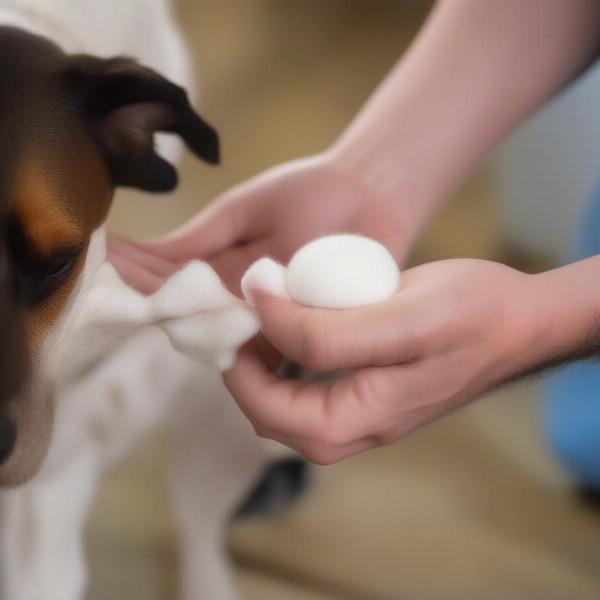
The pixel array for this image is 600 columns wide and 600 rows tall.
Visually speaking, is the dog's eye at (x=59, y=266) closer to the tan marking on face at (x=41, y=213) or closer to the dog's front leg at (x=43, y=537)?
the tan marking on face at (x=41, y=213)

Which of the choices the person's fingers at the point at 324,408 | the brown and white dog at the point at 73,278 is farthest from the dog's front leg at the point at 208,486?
the person's fingers at the point at 324,408

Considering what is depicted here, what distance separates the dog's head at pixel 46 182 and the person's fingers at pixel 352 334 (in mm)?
159

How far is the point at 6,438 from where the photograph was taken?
58 centimetres

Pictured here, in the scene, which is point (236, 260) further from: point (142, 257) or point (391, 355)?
point (391, 355)

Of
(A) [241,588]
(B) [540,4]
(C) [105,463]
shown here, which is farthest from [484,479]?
(B) [540,4]

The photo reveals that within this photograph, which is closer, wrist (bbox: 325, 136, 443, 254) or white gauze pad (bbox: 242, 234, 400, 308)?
white gauze pad (bbox: 242, 234, 400, 308)

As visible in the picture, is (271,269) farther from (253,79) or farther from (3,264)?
(253,79)

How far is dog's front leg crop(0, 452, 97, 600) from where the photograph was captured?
854 millimetres

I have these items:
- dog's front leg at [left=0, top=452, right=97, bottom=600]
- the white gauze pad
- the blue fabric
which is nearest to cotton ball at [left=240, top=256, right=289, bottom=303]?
the white gauze pad

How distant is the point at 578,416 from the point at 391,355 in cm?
63

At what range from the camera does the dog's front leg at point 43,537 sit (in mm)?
854

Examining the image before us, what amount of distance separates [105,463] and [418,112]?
1.51 ft

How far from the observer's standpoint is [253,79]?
5.36 feet

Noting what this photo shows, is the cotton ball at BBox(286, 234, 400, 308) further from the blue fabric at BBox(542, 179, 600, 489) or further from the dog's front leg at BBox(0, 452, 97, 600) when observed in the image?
the blue fabric at BBox(542, 179, 600, 489)
